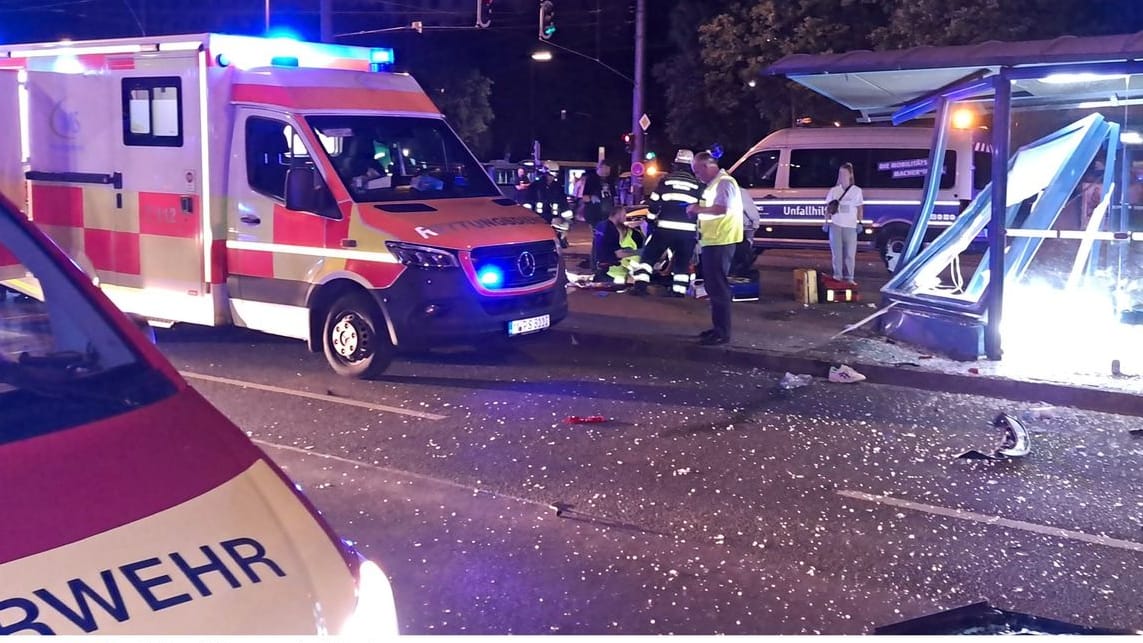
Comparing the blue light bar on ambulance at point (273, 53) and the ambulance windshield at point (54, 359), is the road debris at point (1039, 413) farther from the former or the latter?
the ambulance windshield at point (54, 359)

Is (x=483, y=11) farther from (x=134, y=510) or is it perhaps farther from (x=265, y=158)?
(x=134, y=510)

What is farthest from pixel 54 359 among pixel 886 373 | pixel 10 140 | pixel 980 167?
pixel 980 167

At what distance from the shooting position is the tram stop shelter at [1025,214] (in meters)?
9.70

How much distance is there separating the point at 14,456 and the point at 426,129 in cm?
746

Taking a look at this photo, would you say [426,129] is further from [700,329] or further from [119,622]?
[119,622]

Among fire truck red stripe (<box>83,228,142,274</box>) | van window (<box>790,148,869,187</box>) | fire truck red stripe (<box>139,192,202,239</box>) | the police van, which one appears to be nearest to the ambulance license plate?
fire truck red stripe (<box>139,192,202,239</box>)

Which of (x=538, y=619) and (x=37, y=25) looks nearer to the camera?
(x=538, y=619)

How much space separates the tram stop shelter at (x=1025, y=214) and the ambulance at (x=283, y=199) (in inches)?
129

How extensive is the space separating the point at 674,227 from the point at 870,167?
278 inches

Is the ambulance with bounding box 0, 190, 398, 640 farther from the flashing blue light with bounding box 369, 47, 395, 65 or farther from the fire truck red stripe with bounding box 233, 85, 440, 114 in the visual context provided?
the flashing blue light with bounding box 369, 47, 395, 65

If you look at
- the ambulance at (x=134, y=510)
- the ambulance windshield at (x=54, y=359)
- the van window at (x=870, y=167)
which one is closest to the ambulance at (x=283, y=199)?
the ambulance windshield at (x=54, y=359)

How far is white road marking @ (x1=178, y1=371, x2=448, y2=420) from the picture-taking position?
26.0 feet

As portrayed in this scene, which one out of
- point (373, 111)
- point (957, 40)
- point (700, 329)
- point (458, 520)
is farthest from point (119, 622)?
point (957, 40)

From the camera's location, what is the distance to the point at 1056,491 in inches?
247
